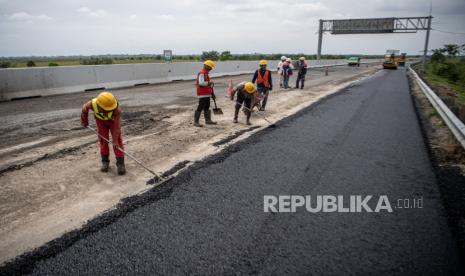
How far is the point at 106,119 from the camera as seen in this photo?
4520 mm

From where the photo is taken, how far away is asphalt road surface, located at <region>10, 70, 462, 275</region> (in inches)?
104

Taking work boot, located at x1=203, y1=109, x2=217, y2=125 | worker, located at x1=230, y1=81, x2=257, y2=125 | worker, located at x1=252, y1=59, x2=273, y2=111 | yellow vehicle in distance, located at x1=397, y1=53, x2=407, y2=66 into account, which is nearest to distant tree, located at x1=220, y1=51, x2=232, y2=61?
yellow vehicle in distance, located at x1=397, y1=53, x2=407, y2=66

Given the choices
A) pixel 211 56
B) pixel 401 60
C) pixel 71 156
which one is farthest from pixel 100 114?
pixel 401 60

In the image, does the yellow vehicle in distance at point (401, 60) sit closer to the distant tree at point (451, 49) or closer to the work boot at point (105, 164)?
the distant tree at point (451, 49)

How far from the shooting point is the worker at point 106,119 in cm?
434

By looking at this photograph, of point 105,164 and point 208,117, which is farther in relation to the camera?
point 208,117

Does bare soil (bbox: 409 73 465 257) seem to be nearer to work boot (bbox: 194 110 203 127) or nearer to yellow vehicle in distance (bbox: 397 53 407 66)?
work boot (bbox: 194 110 203 127)

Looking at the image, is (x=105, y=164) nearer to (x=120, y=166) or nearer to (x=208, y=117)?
(x=120, y=166)

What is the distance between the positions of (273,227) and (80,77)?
12777mm

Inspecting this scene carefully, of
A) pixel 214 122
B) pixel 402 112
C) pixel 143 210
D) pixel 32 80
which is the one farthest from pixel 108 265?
pixel 32 80

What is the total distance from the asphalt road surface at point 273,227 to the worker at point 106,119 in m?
1.12

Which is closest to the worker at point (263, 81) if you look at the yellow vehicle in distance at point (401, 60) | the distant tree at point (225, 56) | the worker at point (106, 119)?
the worker at point (106, 119)

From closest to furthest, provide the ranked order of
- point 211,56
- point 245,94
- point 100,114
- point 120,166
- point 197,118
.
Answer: point 100,114, point 120,166, point 197,118, point 245,94, point 211,56

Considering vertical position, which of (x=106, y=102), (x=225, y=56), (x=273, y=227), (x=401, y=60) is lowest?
(x=273, y=227)
